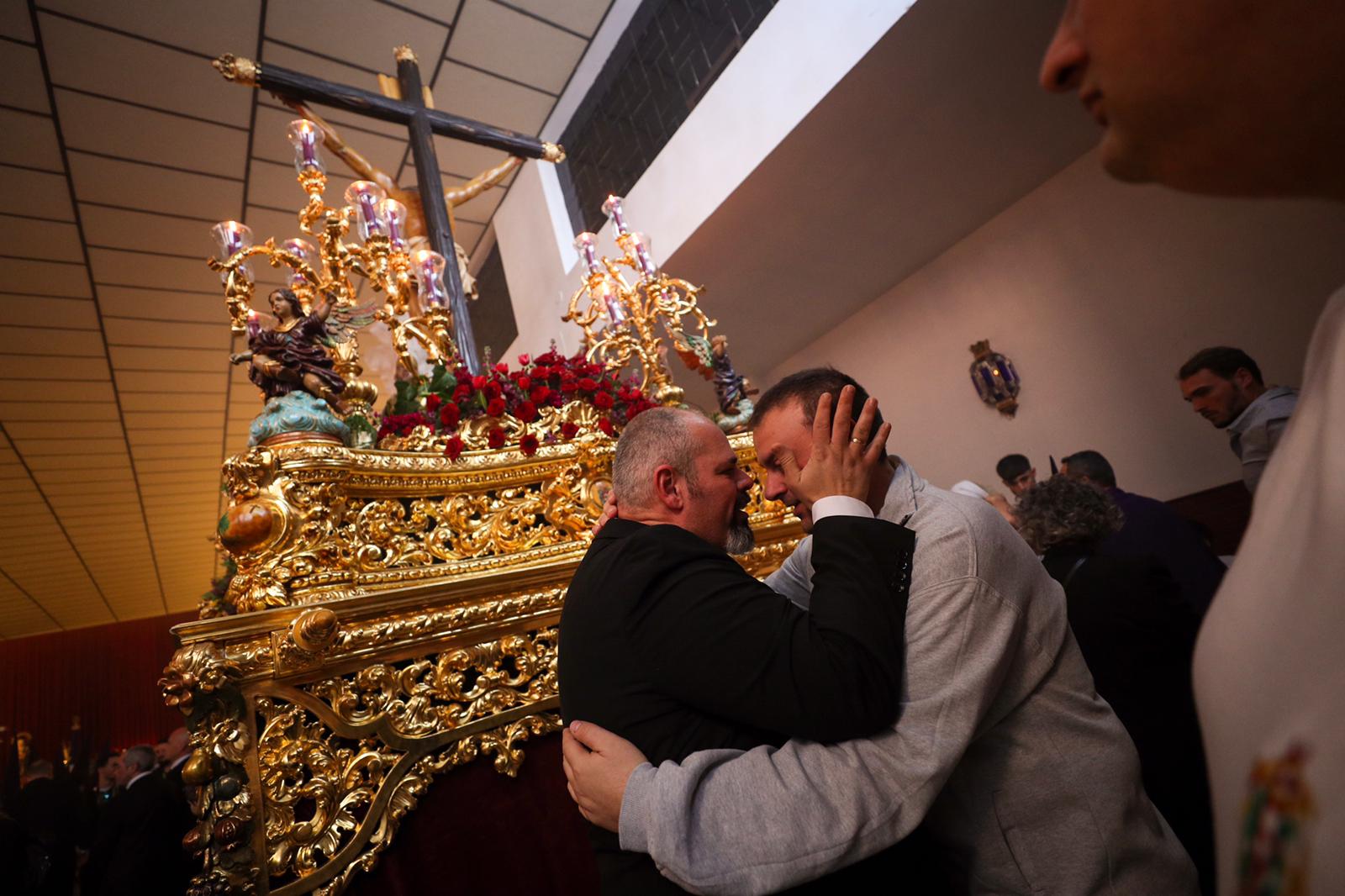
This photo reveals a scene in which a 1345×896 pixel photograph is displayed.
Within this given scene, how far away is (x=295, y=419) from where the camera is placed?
1614 millimetres

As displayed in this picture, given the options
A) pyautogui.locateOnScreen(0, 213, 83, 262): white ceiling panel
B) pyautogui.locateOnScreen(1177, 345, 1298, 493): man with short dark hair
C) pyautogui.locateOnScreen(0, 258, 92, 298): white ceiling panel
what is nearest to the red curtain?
pyautogui.locateOnScreen(0, 258, 92, 298): white ceiling panel

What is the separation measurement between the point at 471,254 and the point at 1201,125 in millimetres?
7429

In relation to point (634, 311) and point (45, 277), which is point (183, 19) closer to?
point (45, 277)

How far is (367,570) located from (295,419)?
1.42 ft

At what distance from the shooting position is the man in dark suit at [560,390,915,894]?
0.89m

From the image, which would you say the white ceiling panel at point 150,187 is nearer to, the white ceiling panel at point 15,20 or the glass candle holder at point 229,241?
the white ceiling panel at point 15,20

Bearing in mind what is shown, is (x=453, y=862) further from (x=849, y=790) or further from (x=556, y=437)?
(x=556, y=437)

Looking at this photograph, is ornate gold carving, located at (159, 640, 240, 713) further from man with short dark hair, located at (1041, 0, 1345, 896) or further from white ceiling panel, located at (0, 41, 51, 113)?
white ceiling panel, located at (0, 41, 51, 113)

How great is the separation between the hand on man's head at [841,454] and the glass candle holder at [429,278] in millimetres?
1947

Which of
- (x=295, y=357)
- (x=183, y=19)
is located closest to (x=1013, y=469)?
(x=295, y=357)

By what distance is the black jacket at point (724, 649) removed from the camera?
0.89 meters

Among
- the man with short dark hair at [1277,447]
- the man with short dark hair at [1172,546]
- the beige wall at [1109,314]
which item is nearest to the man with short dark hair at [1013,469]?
the beige wall at [1109,314]

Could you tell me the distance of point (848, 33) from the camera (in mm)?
2996

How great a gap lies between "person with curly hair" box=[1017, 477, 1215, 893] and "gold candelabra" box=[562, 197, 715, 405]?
151 cm
